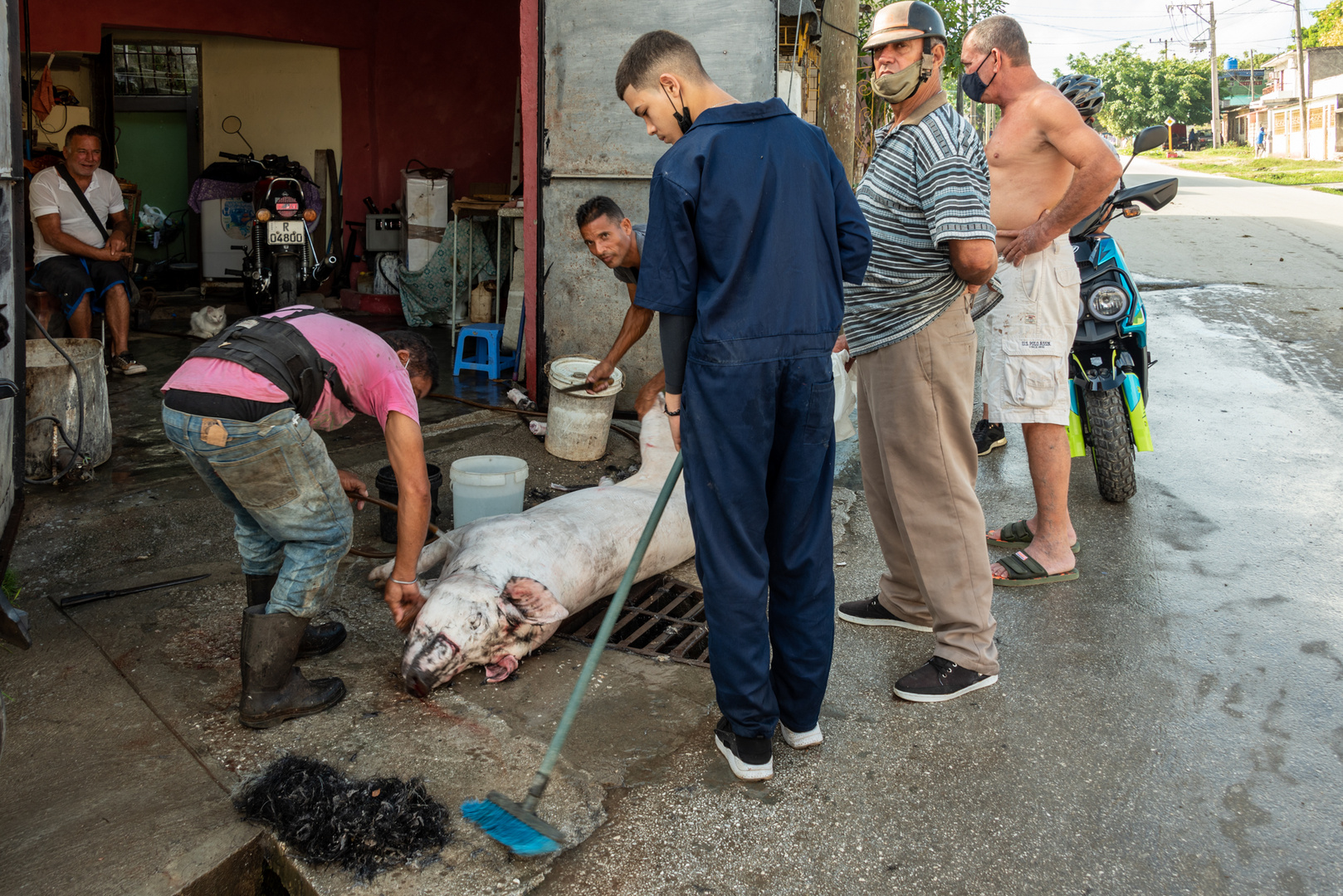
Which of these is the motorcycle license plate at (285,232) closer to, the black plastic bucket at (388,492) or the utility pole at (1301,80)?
the black plastic bucket at (388,492)

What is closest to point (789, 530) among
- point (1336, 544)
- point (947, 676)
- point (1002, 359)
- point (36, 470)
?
point (947, 676)

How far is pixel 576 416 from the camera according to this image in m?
5.41

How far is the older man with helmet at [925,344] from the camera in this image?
2.93 metres

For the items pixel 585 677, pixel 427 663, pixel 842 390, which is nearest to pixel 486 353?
pixel 842 390

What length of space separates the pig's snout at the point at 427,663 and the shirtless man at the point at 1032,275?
224 centimetres

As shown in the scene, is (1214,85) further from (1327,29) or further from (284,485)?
(284,485)

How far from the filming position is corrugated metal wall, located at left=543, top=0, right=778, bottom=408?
5.79 meters

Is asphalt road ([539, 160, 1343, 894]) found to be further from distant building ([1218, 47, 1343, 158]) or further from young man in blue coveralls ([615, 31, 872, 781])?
distant building ([1218, 47, 1343, 158])

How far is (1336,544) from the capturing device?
428cm

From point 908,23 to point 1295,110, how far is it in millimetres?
55830

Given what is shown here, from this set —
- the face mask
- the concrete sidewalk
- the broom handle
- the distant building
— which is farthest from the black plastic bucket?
the distant building

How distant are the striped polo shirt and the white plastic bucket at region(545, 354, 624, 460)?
2.41m

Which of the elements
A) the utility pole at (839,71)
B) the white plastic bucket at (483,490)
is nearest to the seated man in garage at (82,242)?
the white plastic bucket at (483,490)

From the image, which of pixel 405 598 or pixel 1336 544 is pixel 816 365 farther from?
pixel 1336 544
